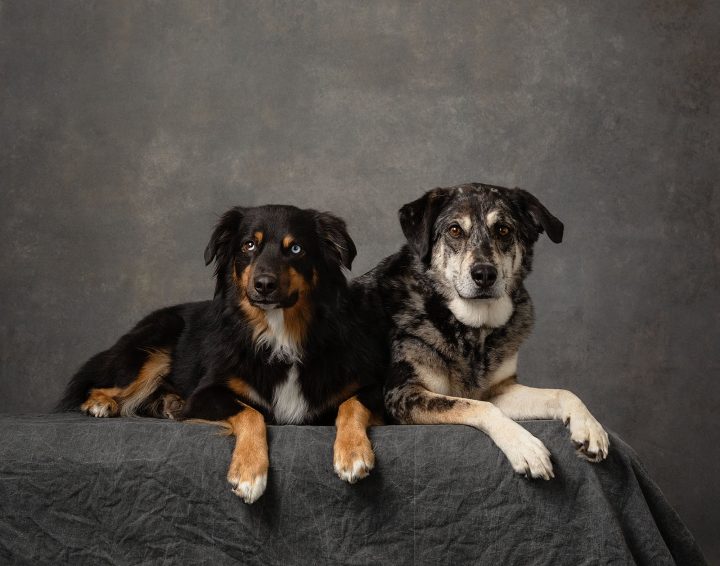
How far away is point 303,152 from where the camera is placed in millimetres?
4984

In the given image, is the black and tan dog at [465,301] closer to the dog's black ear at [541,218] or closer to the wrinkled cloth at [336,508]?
the dog's black ear at [541,218]

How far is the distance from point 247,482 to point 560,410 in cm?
119

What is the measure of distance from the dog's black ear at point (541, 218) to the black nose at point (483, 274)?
12.9 inches

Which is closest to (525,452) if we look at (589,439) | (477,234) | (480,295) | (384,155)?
(589,439)

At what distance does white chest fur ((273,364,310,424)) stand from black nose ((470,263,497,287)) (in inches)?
31.7

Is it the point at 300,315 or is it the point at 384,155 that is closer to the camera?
the point at 300,315

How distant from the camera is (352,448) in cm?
255

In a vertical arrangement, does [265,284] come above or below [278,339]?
above

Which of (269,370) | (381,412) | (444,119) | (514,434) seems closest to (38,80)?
(444,119)

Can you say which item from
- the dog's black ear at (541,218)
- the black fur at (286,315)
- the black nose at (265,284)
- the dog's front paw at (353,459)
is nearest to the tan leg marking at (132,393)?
the black fur at (286,315)

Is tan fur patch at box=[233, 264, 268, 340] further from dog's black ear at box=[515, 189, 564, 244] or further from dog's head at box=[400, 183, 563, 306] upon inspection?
dog's black ear at box=[515, 189, 564, 244]

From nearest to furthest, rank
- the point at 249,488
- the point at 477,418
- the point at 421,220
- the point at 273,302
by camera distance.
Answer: the point at 249,488 < the point at 477,418 < the point at 273,302 < the point at 421,220

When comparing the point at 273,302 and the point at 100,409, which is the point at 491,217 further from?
the point at 100,409

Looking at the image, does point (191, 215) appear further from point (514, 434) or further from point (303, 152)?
point (514, 434)
